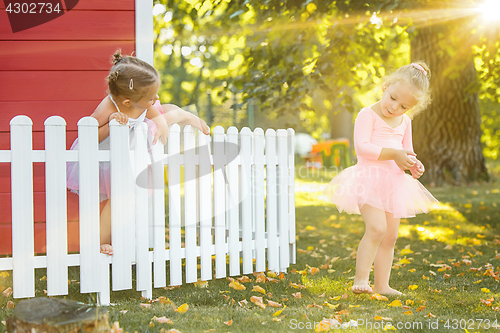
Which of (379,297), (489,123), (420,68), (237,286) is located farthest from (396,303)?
(489,123)

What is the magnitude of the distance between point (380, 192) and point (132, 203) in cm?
166

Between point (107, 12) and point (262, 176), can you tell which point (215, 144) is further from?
point (107, 12)

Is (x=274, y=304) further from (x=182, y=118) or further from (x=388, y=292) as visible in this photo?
(x=182, y=118)

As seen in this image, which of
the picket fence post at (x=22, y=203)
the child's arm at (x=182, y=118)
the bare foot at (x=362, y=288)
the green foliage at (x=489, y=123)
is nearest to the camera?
the picket fence post at (x=22, y=203)

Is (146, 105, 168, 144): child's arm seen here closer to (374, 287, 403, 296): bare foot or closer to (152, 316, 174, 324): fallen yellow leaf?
(152, 316, 174, 324): fallen yellow leaf

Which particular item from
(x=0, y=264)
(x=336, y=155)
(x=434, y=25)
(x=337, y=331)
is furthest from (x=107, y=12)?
(x=336, y=155)

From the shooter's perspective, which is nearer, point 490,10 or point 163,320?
point 163,320

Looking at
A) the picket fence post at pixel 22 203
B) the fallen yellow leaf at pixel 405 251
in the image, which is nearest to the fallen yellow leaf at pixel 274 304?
the picket fence post at pixel 22 203

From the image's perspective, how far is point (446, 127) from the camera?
9.87m

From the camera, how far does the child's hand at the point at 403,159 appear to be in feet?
10.2

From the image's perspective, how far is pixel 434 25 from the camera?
17.8 feet

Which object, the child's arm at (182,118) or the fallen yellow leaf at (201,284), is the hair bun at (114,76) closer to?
the child's arm at (182,118)

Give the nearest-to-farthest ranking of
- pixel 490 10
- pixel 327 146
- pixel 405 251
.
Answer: pixel 405 251 → pixel 490 10 → pixel 327 146

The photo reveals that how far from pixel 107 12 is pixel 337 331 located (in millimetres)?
3039
